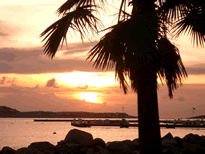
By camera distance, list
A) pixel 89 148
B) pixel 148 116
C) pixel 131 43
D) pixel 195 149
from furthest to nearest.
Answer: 1. pixel 89 148
2. pixel 195 149
3. pixel 148 116
4. pixel 131 43

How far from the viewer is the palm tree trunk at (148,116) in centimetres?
742

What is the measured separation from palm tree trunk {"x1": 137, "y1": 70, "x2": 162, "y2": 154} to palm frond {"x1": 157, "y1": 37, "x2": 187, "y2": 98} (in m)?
1.00

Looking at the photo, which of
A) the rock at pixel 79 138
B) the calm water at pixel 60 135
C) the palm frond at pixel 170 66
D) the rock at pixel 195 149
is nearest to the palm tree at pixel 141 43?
the palm frond at pixel 170 66

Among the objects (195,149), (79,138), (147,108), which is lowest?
(195,149)

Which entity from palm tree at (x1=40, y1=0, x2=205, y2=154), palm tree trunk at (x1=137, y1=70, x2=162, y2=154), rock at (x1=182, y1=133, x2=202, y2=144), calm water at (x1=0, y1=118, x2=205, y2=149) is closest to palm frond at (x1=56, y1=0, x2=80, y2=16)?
palm tree at (x1=40, y1=0, x2=205, y2=154)

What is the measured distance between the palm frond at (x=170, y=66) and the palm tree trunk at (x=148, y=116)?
100cm

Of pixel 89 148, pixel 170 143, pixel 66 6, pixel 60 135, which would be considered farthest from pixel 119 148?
pixel 60 135

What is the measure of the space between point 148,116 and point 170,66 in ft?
6.84

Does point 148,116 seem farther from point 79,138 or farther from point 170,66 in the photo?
point 79,138

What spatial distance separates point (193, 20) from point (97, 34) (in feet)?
9.43

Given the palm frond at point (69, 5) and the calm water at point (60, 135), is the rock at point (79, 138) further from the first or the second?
the calm water at point (60, 135)

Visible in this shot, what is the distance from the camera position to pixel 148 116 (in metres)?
7.43

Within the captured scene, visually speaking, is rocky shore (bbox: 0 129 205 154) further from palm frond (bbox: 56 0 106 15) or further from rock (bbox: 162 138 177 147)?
palm frond (bbox: 56 0 106 15)

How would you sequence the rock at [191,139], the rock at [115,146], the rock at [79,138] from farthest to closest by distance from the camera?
1. the rock at [191,139]
2. the rock at [79,138]
3. the rock at [115,146]
